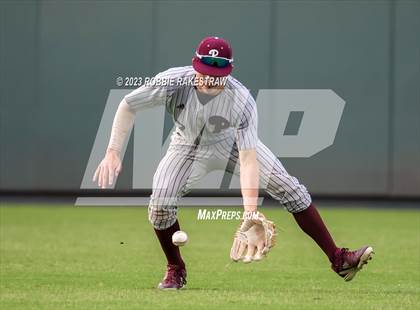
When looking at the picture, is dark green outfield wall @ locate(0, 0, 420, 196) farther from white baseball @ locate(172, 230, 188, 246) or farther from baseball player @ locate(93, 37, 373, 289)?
white baseball @ locate(172, 230, 188, 246)

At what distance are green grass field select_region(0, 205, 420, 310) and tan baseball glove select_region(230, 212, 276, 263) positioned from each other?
316mm

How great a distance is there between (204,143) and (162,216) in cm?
62

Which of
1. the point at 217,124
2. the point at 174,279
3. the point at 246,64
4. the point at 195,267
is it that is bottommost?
the point at 195,267

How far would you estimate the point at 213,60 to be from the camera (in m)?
6.98

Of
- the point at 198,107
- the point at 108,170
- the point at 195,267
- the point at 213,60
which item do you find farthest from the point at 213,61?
the point at 195,267

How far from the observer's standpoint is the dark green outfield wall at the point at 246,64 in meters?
15.6

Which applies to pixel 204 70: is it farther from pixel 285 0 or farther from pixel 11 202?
pixel 11 202

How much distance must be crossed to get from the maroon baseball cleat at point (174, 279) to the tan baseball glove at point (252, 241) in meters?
0.99

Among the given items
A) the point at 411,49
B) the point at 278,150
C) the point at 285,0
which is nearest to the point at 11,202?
the point at 278,150

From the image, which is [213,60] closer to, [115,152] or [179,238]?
[115,152]

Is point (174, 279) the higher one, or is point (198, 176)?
point (198, 176)

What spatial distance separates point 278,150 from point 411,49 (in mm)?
2484

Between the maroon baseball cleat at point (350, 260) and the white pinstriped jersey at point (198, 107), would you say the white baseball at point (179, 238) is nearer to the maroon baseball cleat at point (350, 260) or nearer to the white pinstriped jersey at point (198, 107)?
the white pinstriped jersey at point (198, 107)

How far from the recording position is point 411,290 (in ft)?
25.0
